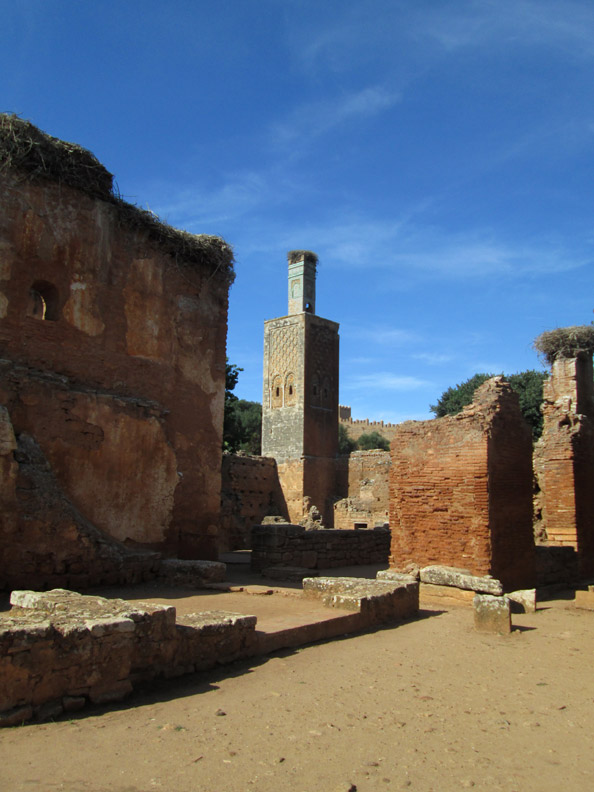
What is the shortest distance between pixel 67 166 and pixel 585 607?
10092mm

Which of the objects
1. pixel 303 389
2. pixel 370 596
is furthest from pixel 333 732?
pixel 303 389

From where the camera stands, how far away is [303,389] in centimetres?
3222

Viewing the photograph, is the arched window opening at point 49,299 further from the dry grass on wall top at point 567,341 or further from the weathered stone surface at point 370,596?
the dry grass on wall top at point 567,341

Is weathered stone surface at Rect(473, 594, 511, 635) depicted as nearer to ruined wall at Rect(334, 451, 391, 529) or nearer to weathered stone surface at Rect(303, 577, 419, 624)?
weathered stone surface at Rect(303, 577, 419, 624)

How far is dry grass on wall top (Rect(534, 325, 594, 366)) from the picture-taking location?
14758 mm

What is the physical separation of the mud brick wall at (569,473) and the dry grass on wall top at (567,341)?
89 centimetres

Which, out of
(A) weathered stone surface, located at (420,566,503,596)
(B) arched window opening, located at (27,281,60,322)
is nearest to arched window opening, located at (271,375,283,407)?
(B) arched window opening, located at (27,281,60,322)

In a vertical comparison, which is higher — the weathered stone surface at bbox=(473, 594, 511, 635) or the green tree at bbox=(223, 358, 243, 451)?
the green tree at bbox=(223, 358, 243, 451)

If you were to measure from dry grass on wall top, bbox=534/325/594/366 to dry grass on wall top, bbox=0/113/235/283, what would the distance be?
25.6 ft

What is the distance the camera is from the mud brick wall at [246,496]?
73.4 ft

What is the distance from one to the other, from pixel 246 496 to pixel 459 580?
18337mm

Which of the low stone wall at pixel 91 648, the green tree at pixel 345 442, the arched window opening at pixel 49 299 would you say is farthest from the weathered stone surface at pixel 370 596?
the green tree at pixel 345 442

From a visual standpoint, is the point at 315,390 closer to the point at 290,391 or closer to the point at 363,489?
the point at 290,391

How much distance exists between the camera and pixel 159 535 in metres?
10.1
